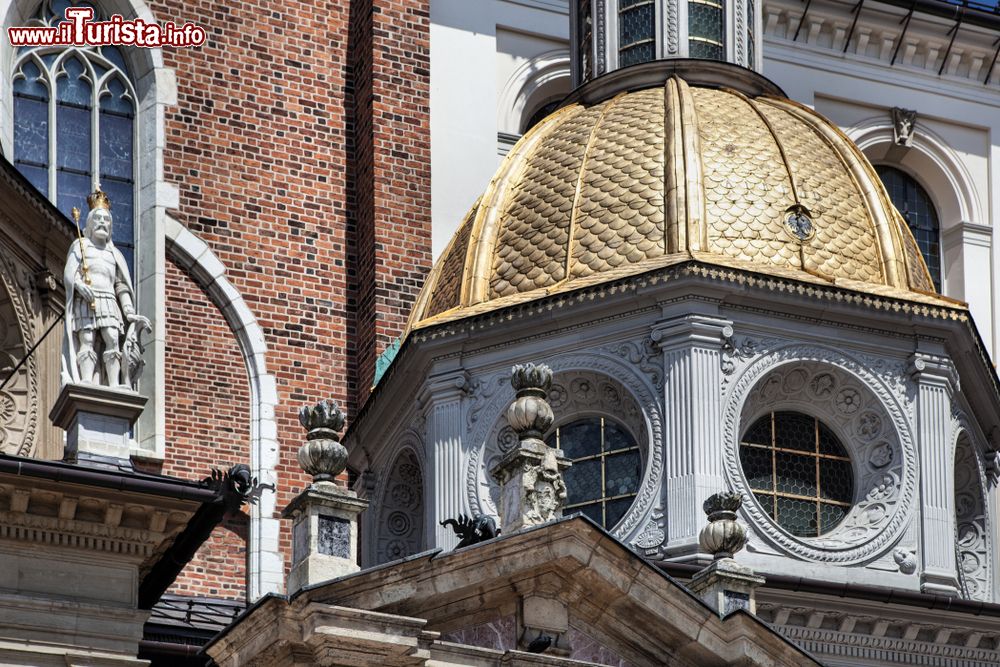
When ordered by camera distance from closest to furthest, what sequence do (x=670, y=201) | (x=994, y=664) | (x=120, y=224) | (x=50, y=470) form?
(x=50, y=470) < (x=994, y=664) < (x=670, y=201) < (x=120, y=224)

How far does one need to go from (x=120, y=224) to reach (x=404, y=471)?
4.69 metres

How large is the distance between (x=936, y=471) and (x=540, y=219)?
5.01m

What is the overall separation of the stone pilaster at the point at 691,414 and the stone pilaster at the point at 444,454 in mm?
2237

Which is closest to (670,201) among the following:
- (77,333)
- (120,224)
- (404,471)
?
(404,471)

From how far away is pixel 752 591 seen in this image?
22.2m

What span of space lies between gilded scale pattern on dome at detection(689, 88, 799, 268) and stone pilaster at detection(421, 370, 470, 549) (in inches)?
124

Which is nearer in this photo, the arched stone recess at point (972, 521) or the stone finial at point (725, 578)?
the stone finial at point (725, 578)

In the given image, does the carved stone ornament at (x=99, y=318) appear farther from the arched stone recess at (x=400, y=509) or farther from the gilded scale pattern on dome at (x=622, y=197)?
the gilded scale pattern on dome at (x=622, y=197)

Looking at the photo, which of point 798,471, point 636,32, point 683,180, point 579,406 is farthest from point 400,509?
point 636,32

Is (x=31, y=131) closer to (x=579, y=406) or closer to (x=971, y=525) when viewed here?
(x=579, y=406)

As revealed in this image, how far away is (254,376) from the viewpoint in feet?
102

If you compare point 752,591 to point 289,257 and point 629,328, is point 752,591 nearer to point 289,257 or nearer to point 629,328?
point 629,328

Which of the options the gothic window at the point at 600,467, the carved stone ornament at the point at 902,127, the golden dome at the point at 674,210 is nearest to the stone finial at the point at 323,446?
the gothic window at the point at 600,467

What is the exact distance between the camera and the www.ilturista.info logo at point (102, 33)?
102 feet
